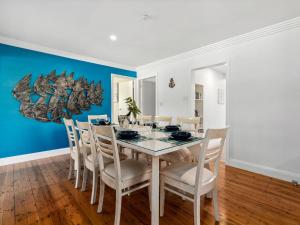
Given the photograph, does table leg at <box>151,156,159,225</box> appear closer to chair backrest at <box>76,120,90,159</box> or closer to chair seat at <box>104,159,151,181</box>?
chair seat at <box>104,159,151,181</box>

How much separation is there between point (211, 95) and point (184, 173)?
4.49 meters

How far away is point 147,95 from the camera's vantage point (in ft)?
Result: 18.8

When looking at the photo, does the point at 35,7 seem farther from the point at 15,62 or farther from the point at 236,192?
the point at 236,192

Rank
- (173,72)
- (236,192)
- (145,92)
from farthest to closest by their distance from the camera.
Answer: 1. (145,92)
2. (173,72)
3. (236,192)

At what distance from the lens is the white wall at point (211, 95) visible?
16.9 feet

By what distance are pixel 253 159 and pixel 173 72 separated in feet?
8.95

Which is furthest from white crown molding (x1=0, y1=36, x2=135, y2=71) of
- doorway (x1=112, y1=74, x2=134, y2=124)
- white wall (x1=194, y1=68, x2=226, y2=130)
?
white wall (x1=194, y1=68, x2=226, y2=130)

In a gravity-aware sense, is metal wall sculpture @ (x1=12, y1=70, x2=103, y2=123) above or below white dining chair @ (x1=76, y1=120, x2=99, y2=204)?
above

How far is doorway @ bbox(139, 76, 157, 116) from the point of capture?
212 inches

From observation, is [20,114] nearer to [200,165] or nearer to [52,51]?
[52,51]

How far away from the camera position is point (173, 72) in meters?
4.25

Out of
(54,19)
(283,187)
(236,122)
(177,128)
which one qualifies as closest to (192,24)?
(177,128)

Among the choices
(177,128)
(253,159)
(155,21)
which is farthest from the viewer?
(253,159)

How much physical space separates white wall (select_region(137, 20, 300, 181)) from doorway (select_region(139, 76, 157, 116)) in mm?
2494
